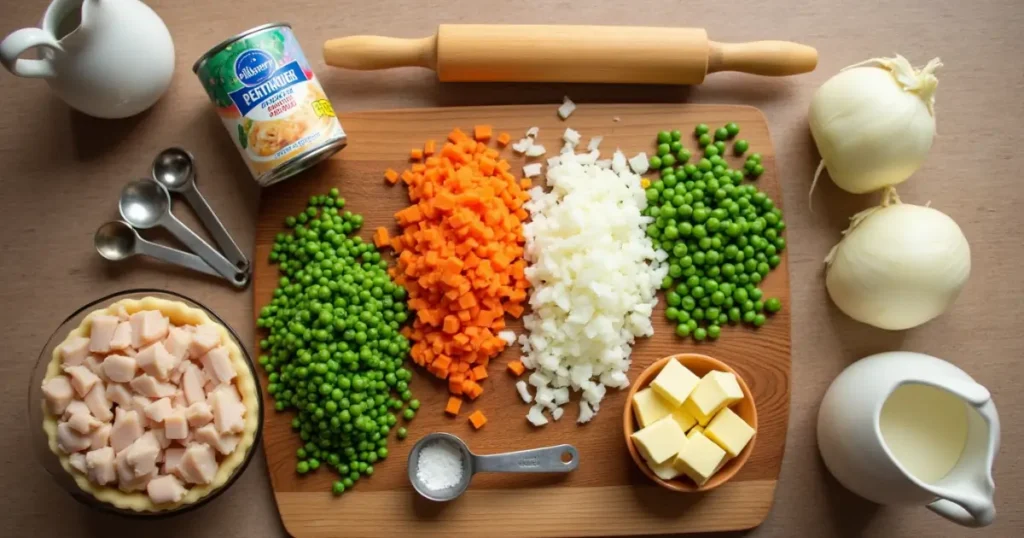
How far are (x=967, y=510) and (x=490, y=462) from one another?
889 millimetres

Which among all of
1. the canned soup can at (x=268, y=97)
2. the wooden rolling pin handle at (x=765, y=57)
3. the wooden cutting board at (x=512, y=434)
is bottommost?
the wooden cutting board at (x=512, y=434)

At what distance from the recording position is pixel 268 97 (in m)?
1.44

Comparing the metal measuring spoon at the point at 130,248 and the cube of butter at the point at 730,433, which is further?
the metal measuring spoon at the point at 130,248

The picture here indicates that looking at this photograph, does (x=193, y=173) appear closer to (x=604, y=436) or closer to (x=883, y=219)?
(x=604, y=436)

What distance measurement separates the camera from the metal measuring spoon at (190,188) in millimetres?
1595

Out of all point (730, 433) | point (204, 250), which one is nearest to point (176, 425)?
point (204, 250)

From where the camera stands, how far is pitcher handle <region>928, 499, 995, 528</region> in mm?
1326

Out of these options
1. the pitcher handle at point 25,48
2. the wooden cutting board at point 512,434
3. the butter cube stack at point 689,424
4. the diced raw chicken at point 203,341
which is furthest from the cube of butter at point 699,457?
the pitcher handle at point 25,48

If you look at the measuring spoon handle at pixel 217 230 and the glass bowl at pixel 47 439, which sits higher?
the measuring spoon handle at pixel 217 230

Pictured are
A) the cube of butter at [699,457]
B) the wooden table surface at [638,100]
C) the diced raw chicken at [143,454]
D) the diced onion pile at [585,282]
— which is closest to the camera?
the diced raw chicken at [143,454]

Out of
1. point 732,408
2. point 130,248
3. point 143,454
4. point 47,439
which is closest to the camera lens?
point 143,454

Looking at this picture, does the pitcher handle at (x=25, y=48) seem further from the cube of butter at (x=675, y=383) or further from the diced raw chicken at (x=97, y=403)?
the cube of butter at (x=675, y=383)

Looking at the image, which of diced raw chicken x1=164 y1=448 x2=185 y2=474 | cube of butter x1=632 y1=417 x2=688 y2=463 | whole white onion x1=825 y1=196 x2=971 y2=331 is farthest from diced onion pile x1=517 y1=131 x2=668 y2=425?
diced raw chicken x1=164 y1=448 x2=185 y2=474

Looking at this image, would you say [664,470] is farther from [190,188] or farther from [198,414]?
[190,188]
